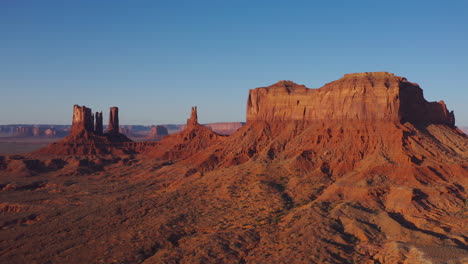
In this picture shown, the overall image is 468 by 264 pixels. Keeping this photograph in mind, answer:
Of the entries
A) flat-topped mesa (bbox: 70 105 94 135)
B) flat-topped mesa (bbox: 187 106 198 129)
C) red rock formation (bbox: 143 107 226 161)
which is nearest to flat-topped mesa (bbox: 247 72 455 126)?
red rock formation (bbox: 143 107 226 161)

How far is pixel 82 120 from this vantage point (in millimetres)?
123500

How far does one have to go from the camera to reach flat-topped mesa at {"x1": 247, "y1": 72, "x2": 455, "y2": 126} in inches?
2368

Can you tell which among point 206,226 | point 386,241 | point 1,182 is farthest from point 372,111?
point 1,182

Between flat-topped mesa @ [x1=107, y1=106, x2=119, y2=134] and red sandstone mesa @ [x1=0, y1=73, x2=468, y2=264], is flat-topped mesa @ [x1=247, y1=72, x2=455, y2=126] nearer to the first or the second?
red sandstone mesa @ [x1=0, y1=73, x2=468, y2=264]

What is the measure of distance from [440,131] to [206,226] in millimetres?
45126

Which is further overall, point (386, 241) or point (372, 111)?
point (372, 111)

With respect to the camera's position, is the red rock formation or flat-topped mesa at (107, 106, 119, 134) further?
flat-topped mesa at (107, 106, 119, 134)

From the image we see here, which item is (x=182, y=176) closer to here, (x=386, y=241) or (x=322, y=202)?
(x=322, y=202)

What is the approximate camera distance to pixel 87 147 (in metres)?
115

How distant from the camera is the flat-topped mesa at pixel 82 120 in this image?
12288 centimetres

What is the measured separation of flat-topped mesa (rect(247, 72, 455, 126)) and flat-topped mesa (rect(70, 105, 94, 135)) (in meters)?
73.4

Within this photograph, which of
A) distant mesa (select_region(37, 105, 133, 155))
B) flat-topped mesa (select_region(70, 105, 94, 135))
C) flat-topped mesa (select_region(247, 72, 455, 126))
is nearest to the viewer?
flat-topped mesa (select_region(247, 72, 455, 126))

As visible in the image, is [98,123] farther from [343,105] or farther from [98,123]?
[343,105]

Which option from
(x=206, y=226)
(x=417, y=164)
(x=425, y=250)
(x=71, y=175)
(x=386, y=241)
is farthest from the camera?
(x=71, y=175)
